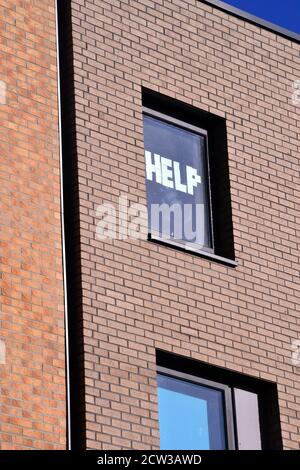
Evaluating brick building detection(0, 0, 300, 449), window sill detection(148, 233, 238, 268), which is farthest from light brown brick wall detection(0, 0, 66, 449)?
window sill detection(148, 233, 238, 268)

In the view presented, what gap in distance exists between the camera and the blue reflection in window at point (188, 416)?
13969mm

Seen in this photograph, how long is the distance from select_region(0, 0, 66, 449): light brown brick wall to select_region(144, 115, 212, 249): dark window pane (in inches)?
57.9

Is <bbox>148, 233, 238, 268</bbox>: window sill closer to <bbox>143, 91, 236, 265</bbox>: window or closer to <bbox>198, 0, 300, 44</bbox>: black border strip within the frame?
<bbox>143, 91, 236, 265</bbox>: window

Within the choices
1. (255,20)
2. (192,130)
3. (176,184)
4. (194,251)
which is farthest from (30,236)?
(255,20)

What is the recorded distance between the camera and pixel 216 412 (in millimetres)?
14484

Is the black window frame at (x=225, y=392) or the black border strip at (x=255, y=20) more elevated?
the black border strip at (x=255, y=20)

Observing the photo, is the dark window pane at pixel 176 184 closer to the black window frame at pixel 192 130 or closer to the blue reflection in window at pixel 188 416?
the black window frame at pixel 192 130

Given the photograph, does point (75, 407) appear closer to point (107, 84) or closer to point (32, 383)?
point (32, 383)

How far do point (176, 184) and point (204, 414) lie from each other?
2.65 meters

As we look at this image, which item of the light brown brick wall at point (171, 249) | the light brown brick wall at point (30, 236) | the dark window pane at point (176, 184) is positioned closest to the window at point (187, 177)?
the dark window pane at point (176, 184)

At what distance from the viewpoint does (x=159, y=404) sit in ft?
45.9

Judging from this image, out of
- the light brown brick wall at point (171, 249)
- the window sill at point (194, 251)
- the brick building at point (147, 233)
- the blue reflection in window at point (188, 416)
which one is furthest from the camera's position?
the window sill at point (194, 251)

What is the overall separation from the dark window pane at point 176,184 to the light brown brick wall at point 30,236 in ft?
4.83
